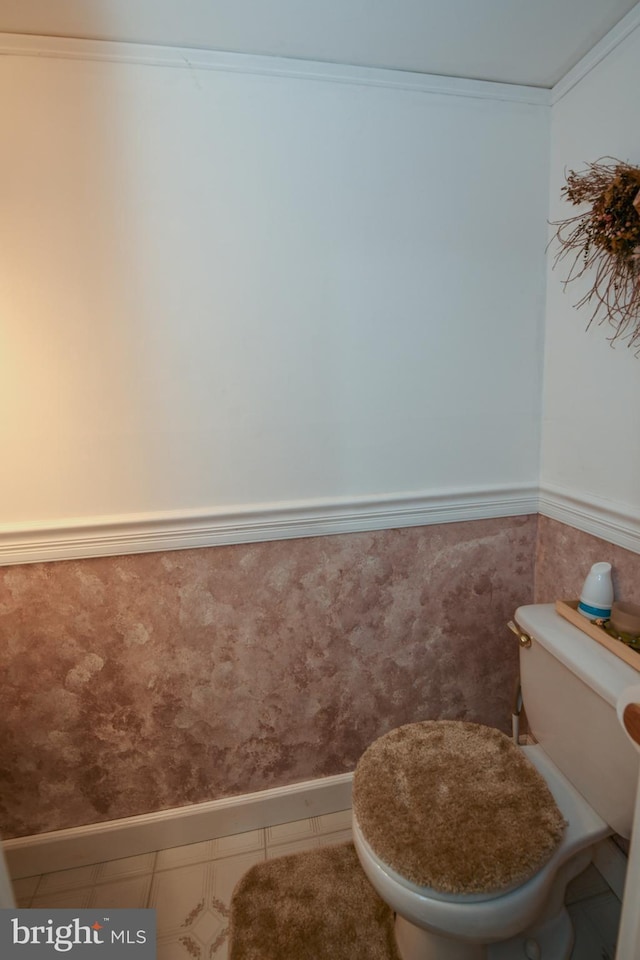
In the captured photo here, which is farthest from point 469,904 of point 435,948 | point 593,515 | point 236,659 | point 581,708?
point 593,515

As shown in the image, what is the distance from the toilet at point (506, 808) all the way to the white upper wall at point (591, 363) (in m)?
0.39

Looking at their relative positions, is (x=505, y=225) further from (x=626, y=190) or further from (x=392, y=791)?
(x=392, y=791)

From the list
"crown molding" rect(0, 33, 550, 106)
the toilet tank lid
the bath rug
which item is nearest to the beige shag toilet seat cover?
the toilet tank lid

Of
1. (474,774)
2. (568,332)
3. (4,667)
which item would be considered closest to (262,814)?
(474,774)

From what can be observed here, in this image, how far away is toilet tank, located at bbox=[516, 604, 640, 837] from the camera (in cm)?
95

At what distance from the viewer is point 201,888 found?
4.24ft

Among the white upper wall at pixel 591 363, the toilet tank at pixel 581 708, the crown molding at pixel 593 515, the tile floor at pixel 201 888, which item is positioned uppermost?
the white upper wall at pixel 591 363

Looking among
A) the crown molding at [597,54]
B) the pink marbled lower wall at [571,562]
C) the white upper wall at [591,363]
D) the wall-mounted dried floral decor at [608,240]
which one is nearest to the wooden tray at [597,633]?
the pink marbled lower wall at [571,562]

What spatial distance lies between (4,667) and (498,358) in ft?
5.23

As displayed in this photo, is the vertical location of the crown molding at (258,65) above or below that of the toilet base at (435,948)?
above

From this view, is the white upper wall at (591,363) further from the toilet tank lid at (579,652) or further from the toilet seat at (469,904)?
the toilet seat at (469,904)

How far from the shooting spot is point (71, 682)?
1.26 metres

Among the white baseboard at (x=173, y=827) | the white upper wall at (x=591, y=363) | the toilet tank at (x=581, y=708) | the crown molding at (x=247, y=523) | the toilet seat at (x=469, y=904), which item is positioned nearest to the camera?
the toilet seat at (x=469, y=904)

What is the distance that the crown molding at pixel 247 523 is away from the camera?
1.18m
